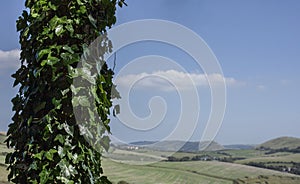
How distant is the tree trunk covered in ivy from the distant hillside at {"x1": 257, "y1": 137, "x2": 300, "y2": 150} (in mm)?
24063

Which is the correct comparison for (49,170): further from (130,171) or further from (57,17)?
(130,171)

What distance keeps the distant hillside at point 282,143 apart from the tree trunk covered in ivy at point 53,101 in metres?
24.1

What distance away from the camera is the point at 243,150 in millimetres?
24188

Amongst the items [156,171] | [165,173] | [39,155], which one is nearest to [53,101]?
[39,155]

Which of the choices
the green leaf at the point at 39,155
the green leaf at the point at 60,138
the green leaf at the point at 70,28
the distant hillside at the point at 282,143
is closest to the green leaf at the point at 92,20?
the green leaf at the point at 70,28

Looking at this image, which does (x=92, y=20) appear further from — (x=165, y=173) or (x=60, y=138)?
(x=165, y=173)

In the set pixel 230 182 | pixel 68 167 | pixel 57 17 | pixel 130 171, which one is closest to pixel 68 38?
pixel 57 17

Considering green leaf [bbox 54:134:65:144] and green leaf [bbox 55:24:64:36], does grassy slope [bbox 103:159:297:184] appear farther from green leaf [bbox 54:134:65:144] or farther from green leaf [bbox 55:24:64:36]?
green leaf [bbox 55:24:64:36]

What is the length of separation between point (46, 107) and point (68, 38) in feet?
1.60

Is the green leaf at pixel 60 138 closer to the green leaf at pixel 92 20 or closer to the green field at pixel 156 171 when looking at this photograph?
the green field at pixel 156 171

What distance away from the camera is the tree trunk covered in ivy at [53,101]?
205 cm

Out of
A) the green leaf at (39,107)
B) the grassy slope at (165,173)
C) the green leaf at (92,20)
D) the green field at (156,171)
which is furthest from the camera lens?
the grassy slope at (165,173)

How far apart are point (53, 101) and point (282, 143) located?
1060 inches

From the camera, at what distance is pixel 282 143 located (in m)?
26.2
